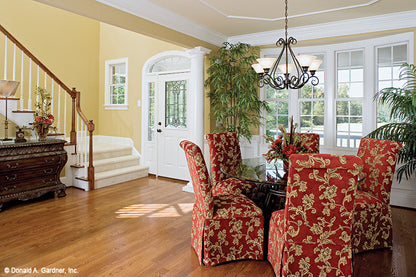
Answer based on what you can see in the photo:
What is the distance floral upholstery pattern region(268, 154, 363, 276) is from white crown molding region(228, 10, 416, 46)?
3.29 m

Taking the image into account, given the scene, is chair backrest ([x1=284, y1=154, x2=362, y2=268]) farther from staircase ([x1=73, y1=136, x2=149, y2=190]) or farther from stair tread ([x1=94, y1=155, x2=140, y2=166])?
stair tread ([x1=94, y1=155, x2=140, y2=166])

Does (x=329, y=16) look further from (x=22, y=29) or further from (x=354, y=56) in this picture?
(x=22, y=29)

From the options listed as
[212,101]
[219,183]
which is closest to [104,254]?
[219,183]

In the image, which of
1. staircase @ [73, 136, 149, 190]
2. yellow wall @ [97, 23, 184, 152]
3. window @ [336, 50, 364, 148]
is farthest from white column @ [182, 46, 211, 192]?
window @ [336, 50, 364, 148]

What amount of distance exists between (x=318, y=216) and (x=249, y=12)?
3104mm

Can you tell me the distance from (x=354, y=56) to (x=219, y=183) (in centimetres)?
307

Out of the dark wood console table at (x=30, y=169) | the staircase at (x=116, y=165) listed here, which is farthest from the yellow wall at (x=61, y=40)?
the dark wood console table at (x=30, y=169)

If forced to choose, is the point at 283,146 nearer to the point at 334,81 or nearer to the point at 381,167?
the point at 381,167

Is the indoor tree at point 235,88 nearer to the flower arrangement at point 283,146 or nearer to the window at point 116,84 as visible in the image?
the flower arrangement at point 283,146

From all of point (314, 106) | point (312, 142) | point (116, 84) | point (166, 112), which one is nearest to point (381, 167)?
point (312, 142)

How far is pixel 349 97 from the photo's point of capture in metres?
4.78

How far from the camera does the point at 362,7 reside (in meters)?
3.89

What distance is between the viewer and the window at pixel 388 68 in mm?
4344

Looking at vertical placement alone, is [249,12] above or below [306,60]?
above
